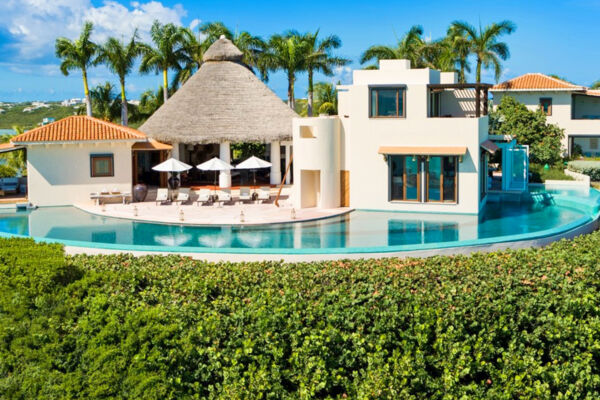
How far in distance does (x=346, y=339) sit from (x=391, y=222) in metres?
14.7

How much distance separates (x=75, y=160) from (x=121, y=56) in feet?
55.6

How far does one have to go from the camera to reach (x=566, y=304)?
10.3 m

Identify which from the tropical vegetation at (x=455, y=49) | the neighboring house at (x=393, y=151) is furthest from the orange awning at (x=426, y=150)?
the tropical vegetation at (x=455, y=49)

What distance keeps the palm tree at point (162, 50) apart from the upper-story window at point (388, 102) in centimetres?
2207

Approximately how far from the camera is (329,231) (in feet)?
73.9

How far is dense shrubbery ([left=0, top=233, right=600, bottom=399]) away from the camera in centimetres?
904

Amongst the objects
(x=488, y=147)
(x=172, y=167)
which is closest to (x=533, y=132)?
(x=488, y=147)

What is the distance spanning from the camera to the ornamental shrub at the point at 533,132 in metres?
37.4

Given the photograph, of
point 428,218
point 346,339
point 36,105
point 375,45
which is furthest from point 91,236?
point 36,105

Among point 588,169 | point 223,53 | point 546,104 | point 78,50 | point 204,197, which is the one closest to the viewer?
point 204,197

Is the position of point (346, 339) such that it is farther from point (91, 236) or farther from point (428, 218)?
point (428, 218)

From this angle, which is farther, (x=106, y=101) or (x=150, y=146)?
(x=106, y=101)

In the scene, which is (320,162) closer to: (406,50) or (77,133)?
(77,133)

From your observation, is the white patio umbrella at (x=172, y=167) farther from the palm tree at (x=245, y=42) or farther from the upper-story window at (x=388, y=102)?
the palm tree at (x=245, y=42)
